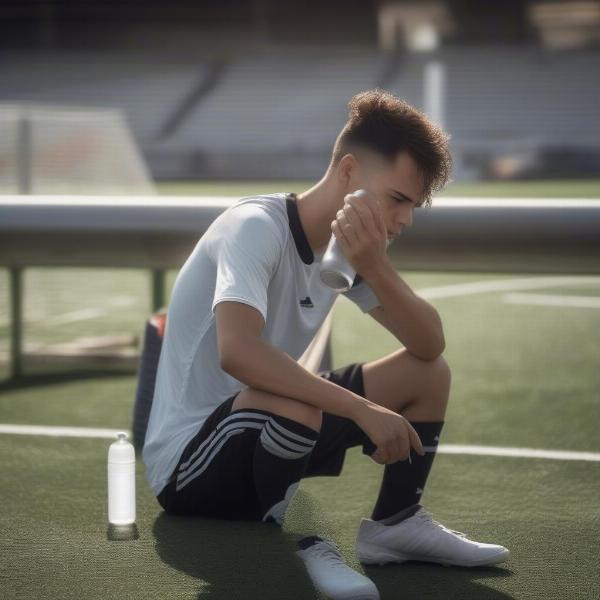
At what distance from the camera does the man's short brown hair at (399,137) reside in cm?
317

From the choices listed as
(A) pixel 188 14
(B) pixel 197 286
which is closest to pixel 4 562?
(B) pixel 197 286

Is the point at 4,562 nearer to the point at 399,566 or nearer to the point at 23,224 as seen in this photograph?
the point at 399,566

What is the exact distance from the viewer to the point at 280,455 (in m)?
3.01

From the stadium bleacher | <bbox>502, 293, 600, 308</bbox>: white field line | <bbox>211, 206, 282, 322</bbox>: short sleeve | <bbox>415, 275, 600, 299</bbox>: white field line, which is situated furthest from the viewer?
the stadium bleacher

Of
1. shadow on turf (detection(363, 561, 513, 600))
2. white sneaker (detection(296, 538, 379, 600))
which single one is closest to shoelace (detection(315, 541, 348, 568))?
white sneaker (detection(296, 538, 379, 600))

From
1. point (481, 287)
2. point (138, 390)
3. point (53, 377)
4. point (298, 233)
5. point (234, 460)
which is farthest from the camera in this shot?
point (481, 287)

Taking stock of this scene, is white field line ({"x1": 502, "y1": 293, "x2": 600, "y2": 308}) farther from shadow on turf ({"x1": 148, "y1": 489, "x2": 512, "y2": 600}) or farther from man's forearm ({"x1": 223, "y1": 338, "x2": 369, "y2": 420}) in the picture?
man's forearm ({"x1": 223, "y1": 338, "x2": 369, "y2": 420})

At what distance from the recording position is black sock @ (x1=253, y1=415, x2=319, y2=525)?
2979mm

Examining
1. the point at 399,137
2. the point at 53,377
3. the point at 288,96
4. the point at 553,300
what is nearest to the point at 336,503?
the point at 399,137

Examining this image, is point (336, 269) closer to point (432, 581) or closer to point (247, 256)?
point (247, 256)

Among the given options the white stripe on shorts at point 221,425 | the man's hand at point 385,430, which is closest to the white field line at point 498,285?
the white stripe on shorts at point 221,425

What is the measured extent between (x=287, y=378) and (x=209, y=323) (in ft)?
1.50

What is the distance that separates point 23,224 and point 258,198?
6.30ft

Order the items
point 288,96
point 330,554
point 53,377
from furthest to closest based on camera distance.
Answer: point 288,96 → point 53,377 → point 330,554
